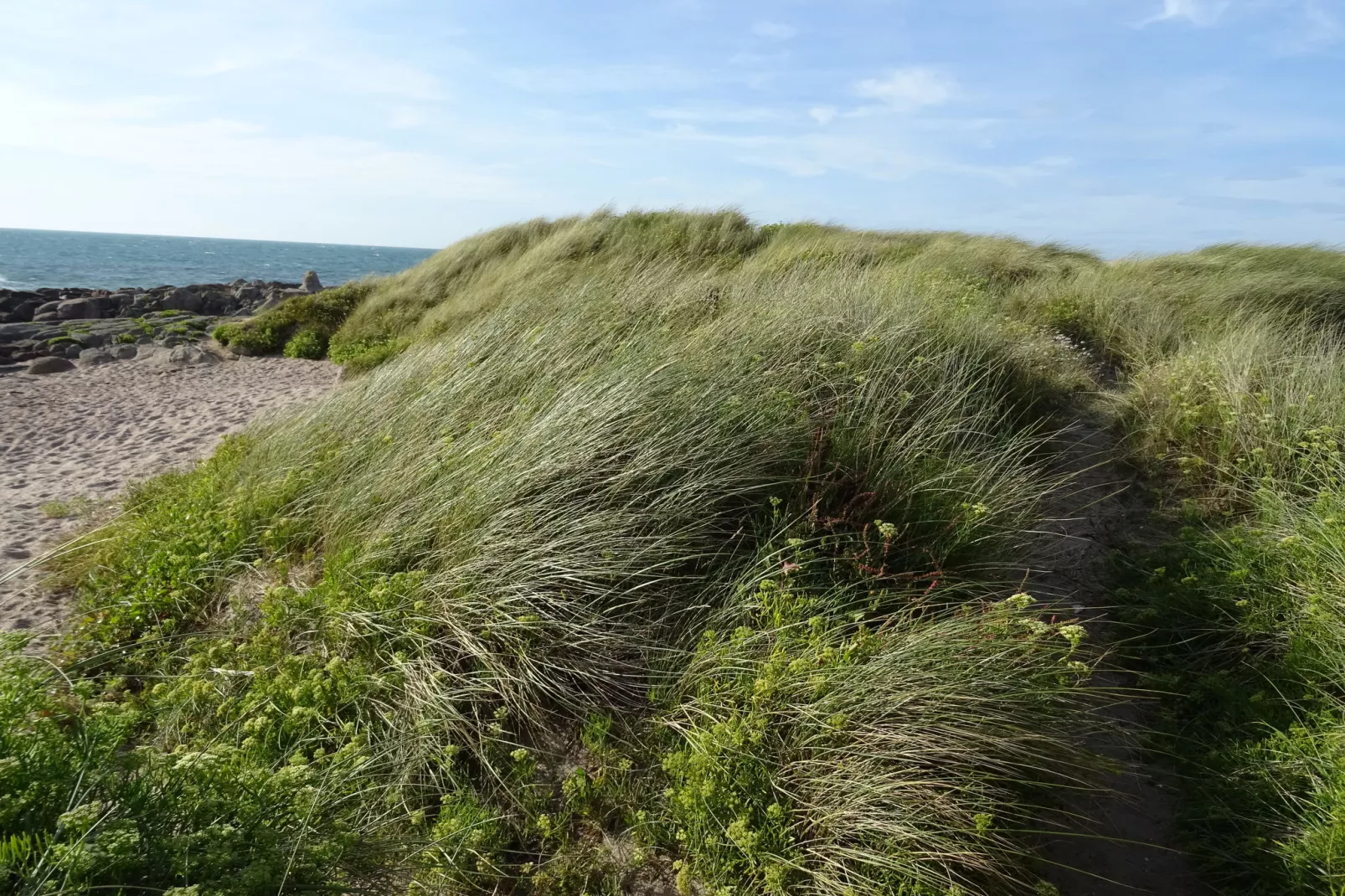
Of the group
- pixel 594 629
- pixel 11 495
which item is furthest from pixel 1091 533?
pixel 11 495

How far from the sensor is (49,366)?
10.9 m

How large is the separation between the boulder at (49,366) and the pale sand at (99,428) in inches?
7.5

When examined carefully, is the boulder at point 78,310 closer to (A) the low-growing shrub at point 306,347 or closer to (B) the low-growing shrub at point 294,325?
(B) the low-growing shrub at point 294,325

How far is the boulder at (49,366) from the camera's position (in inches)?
424

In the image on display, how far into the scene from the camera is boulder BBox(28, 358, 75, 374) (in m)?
10.8

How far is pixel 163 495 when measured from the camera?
5.01m

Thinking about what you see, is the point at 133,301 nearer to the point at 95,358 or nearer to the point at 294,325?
the point at 95,358

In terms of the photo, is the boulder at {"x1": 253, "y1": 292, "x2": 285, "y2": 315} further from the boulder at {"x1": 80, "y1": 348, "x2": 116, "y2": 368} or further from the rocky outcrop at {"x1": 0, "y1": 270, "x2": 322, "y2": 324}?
the boulder at {"x1": 80, "y1": 348, "x2": 116, "y2": 368}

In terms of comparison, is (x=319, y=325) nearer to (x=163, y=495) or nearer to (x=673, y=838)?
(x=163, y=495)

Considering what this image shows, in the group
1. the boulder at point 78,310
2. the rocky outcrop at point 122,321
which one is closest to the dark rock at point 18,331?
the rocky outcrop at point 122,321

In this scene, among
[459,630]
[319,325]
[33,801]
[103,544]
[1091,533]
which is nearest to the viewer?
[33,801]

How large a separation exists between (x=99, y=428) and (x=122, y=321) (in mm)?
10515

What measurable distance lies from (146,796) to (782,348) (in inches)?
158

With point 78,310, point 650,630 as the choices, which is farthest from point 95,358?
point 650,630
